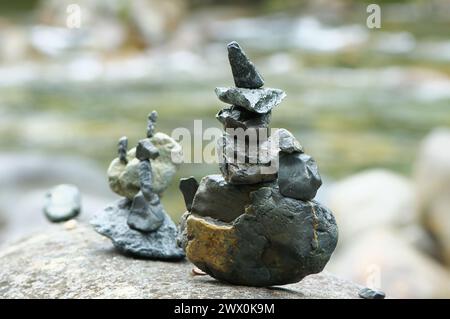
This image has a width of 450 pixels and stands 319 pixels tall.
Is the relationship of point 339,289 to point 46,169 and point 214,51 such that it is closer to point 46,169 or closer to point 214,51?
point 46,169

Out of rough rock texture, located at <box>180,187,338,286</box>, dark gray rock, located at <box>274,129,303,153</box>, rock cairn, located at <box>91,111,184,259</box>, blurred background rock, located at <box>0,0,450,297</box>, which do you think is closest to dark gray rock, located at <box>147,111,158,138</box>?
rock cairn, located at <box>91,111,184,259</box>

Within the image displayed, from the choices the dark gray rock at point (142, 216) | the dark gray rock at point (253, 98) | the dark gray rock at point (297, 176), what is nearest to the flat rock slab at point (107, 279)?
the dark gray rock at point (142, 216)

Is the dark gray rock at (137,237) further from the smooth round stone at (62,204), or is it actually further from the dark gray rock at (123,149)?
the smooth round stone at (62,204)

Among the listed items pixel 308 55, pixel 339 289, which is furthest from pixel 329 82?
pixel 339 289

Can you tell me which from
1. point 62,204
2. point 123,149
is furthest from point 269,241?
point 62,204

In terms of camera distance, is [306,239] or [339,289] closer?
[306,239]

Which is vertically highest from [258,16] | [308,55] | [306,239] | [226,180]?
[258,16]

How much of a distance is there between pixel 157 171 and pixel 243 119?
738 mm

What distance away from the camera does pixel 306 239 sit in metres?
2.48

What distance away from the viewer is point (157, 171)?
3.12 meters

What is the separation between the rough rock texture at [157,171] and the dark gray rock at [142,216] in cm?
11

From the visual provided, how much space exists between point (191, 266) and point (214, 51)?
15604mm

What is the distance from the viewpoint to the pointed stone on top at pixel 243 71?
98.7 inches

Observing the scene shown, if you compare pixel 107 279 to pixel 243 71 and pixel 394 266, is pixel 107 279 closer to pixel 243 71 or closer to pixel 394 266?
pixel 243 71
